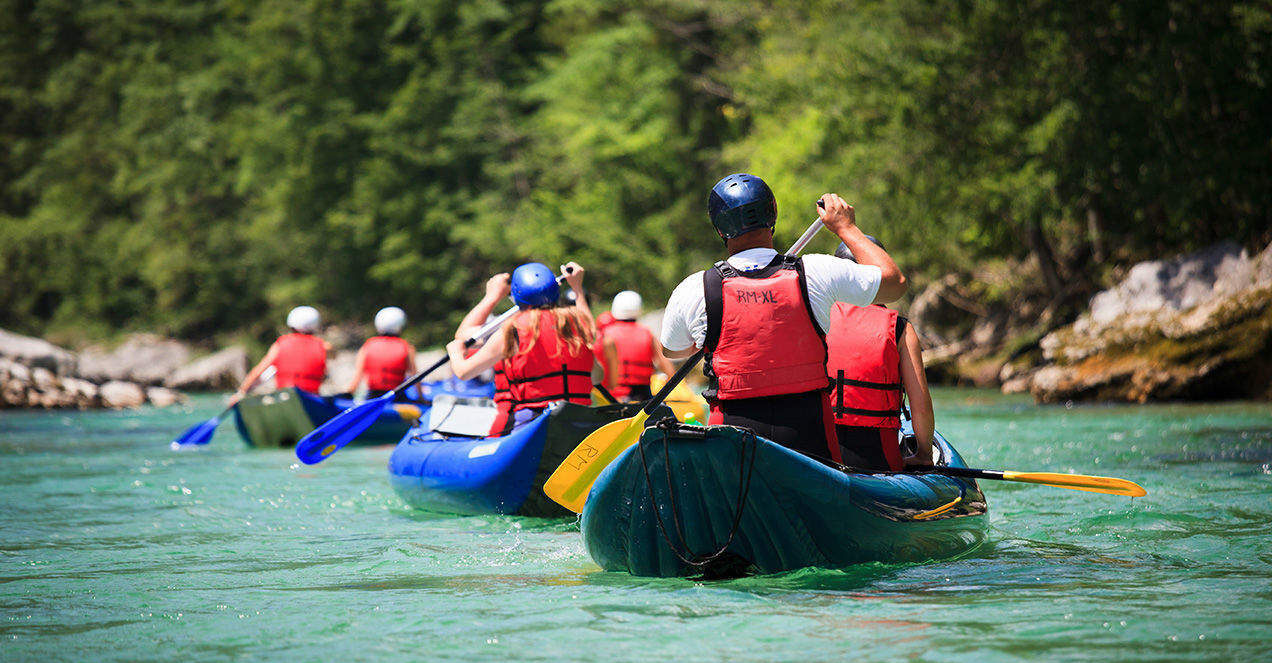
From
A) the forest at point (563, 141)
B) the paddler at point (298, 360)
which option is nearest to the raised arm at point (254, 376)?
the paddler at point (298, 360)

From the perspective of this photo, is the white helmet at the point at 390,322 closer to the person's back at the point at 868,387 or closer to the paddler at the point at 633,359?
the paddler at the point at 633,359

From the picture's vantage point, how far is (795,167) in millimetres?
22500

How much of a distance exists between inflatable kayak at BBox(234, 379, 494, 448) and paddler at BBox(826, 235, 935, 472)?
22.8 feet

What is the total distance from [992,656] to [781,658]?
0.59 m

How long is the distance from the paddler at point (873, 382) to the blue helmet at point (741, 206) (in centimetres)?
71

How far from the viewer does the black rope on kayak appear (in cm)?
420

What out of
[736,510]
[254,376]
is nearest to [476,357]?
[736,510]

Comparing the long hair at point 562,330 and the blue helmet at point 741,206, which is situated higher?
the blue helmet at point 741,206

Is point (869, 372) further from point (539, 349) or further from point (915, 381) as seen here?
point (539, 349)

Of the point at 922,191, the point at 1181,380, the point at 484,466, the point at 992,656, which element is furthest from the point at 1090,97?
the point at 992,656

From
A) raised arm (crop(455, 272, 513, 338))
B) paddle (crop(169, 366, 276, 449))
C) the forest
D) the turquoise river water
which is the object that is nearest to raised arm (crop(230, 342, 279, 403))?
paddle (crop(169, 366, 276, 449))

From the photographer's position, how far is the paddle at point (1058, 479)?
15.8 ft

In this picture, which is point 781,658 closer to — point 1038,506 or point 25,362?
point 1038,506

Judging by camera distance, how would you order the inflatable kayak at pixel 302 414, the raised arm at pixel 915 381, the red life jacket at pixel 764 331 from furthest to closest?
1. the inflatable kayak at pixel 302 414
2. the raised arm at pixel 915 381
3. the red life jacket at pixel 764 331
